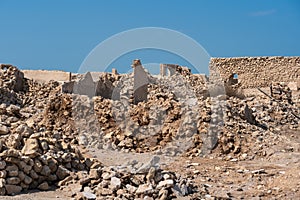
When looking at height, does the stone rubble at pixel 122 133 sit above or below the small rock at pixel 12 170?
above

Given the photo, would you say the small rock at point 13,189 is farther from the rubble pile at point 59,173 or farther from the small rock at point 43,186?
the small rock at point 43,186

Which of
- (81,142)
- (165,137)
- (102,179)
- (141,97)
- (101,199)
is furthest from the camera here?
(141,97)

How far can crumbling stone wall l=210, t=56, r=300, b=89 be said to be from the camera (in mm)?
24062

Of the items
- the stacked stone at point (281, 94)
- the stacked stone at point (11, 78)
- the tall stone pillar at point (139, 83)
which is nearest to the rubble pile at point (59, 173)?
the tall stone pillar at point (139, 83)

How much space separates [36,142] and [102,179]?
A: 1.04 meters

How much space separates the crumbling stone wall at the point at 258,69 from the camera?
78.9ft

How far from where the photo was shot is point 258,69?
24234 mm

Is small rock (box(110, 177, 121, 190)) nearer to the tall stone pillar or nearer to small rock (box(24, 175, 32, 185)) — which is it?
small rock (box(24, 175, 32, 185))

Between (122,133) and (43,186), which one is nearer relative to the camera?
(43,186)

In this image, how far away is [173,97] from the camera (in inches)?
485

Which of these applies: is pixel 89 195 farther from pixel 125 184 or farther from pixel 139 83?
pixel 139 83

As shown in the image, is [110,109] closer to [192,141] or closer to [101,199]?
[192,141]

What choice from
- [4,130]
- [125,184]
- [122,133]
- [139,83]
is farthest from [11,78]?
[125,184]

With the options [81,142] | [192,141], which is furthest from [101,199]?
[192,141]
